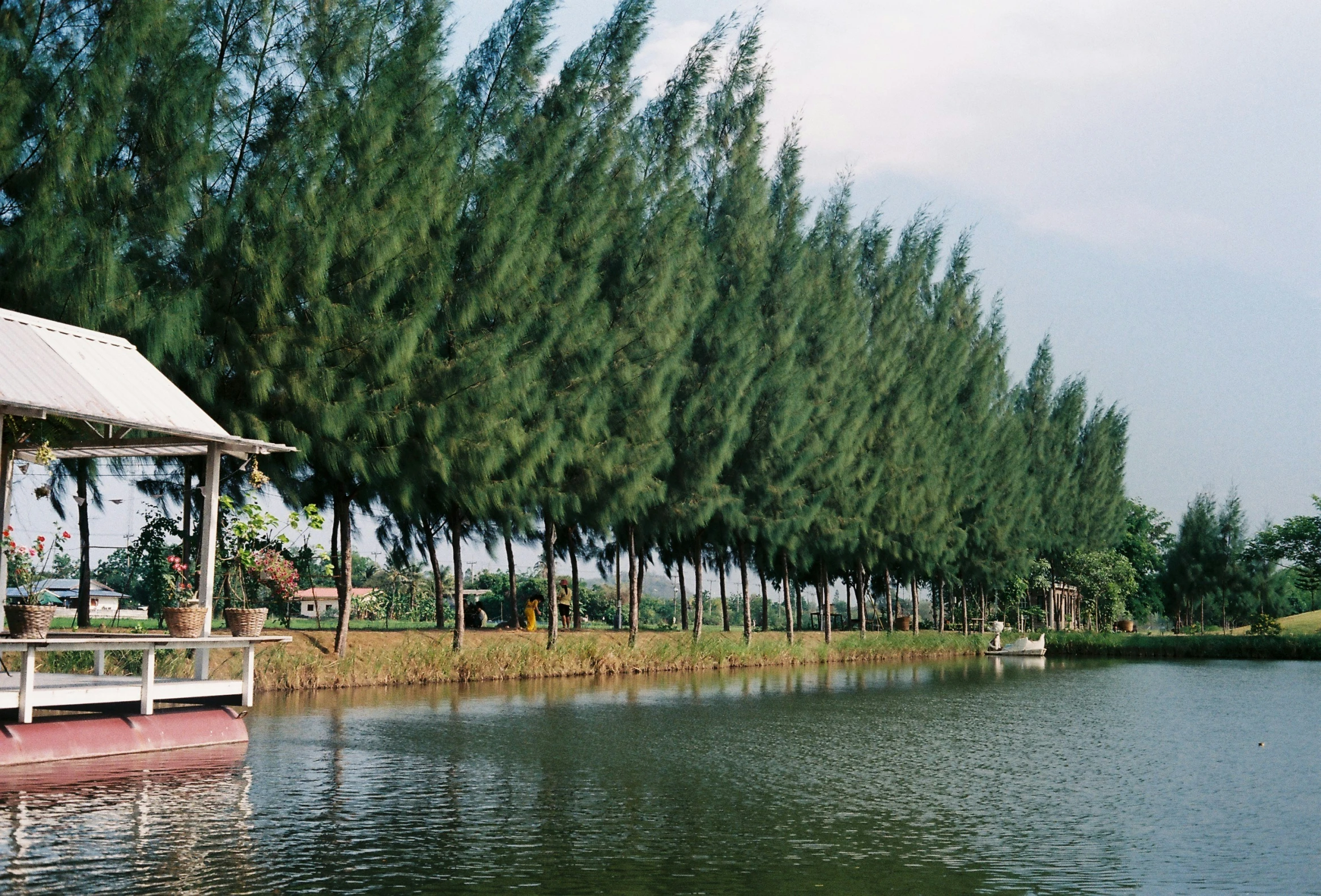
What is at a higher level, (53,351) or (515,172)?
(515,172)

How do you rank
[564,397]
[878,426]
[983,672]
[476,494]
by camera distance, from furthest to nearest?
[878,426] → [983,672] → [564,397] → [476,494]

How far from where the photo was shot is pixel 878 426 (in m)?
53.6

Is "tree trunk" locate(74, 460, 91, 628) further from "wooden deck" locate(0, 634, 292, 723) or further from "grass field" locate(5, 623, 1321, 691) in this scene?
"wooden deck" locate(0, 634, 292, 723)

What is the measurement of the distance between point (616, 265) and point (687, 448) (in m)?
6.04

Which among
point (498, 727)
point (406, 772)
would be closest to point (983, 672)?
point (498, 727)

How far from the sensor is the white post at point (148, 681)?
49.4 feet

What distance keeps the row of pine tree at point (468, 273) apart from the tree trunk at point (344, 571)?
10 centimetres

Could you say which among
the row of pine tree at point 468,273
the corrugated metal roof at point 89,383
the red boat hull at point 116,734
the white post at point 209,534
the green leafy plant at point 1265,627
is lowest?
the green leafy plant at point 1265,627

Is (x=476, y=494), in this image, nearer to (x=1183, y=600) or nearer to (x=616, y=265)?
(x=616, y=265)

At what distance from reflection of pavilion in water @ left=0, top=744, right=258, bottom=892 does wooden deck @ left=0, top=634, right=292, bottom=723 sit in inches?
26.6

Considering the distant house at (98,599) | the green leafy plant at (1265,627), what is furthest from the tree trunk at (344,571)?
the green leafy plant at (1265,627)

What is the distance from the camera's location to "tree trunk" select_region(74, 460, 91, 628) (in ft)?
86.6

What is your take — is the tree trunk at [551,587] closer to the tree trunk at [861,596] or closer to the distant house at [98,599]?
the tree trunk at [861,596]

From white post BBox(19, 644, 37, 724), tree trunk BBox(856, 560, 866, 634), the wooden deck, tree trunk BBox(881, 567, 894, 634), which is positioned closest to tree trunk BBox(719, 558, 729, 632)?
tree trunk BBox(856, 560, 866, 634)
